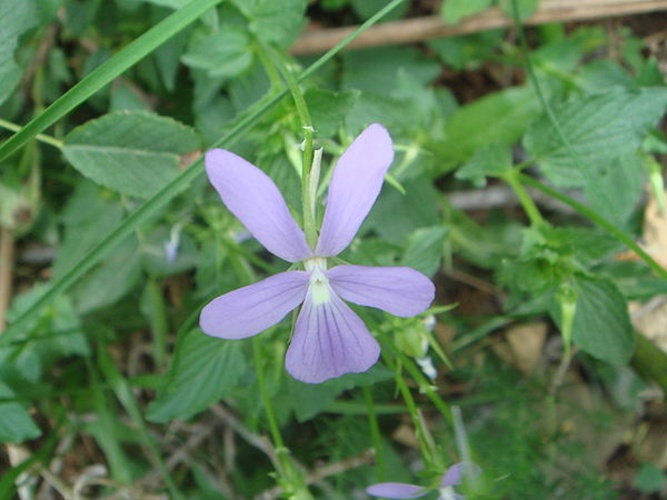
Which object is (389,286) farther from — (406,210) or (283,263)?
(406,210)

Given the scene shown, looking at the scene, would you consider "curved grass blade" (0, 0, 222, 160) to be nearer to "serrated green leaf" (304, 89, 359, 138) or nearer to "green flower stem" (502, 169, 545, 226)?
"serrated green leaf" (304, 89, 359, 138)

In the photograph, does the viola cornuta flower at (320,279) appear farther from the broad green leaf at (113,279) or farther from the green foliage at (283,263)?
the broad green leaf at (113,279)

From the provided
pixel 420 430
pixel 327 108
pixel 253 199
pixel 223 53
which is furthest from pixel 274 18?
pixel 420 430

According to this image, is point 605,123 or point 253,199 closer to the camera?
point 253,199

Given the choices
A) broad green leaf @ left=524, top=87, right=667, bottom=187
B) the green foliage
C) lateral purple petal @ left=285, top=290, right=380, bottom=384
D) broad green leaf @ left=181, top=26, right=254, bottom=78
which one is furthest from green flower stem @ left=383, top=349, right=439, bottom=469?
broad green leaf @ left=181, top=26, right=254, bottom=78

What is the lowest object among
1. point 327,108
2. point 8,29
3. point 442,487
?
point 442,487

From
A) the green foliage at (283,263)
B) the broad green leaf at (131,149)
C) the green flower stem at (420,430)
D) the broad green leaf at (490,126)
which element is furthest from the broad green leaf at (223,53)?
the green flower stem at (420,430)
